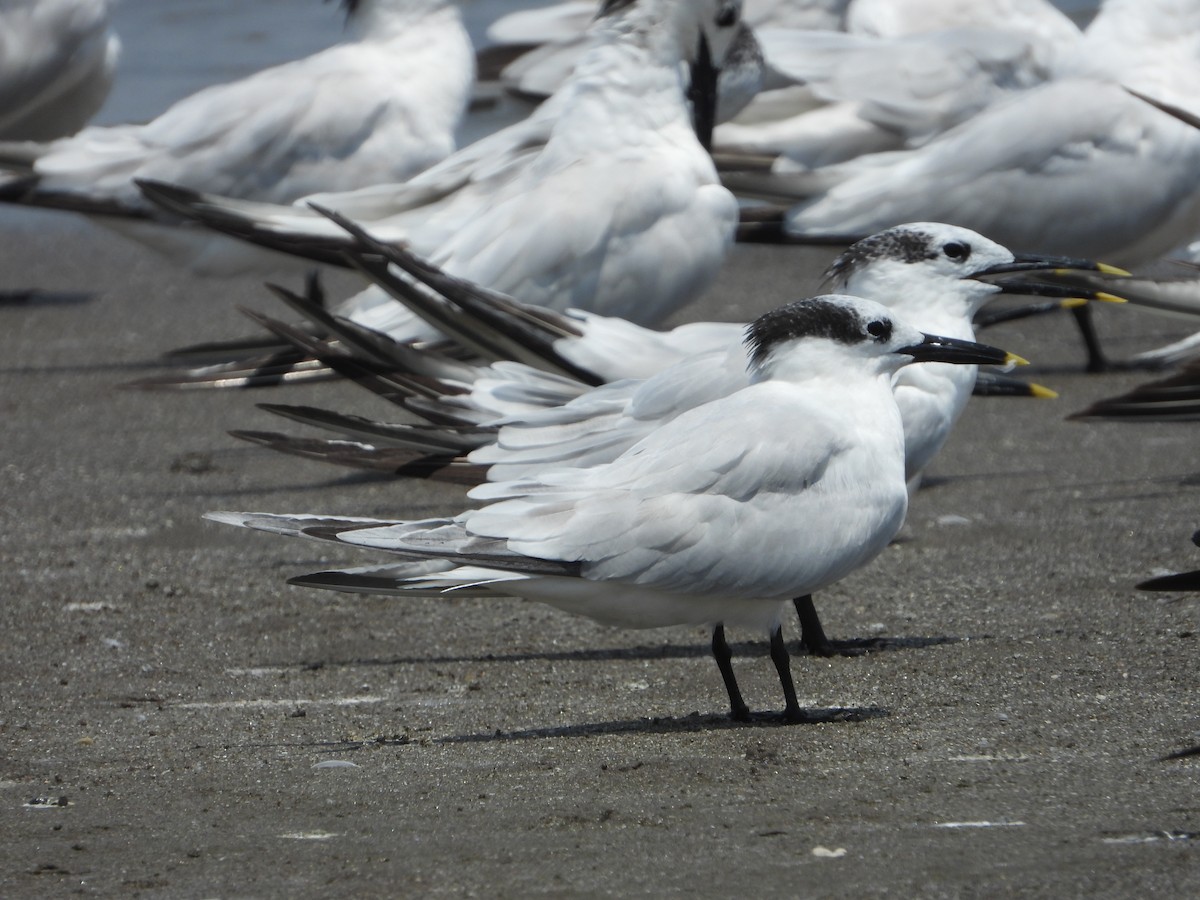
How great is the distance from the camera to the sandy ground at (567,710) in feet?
8.01

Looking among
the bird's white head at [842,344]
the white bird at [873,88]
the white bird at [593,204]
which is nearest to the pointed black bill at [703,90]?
the white bird at [593,204]

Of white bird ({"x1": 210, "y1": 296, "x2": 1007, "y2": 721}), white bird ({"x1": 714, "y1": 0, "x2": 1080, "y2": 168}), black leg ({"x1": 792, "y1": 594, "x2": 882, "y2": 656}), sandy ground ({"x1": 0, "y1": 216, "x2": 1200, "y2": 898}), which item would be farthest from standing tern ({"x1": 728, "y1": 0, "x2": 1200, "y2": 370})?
white bird ({"x1": 210, "y1": 296, "x2": 1007, "y2": 721})

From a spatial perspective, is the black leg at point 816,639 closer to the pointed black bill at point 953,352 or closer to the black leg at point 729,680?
the black leg at point 729,680

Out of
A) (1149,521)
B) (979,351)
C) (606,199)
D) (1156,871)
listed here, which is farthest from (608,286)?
(1156,871)

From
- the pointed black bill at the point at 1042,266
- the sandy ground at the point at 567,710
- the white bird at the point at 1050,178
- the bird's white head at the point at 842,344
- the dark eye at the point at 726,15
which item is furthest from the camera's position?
the white bird at the point at 1050,178

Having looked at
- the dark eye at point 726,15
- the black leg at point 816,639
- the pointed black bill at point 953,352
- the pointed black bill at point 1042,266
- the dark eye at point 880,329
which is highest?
the dark eye at point 726,15

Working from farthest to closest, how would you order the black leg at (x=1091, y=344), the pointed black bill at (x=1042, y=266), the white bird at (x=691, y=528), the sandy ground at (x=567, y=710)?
the black leg at (x=1091, y=344)
the pointed black bill at (x=1042, y=266)
the white bird at (x=691, y=528)
the sandy ground at (x=567, y=710)

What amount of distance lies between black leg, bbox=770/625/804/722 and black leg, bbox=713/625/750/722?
7 cm

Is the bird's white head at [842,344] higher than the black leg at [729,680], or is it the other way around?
the bird's white head at [842,344]

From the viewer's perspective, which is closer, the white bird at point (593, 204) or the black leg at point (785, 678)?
the black leg at point (785, 678)

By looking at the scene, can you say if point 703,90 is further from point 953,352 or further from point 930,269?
point 953,352

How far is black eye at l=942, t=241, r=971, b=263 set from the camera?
13.6ft

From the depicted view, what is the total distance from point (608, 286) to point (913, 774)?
2.78 m

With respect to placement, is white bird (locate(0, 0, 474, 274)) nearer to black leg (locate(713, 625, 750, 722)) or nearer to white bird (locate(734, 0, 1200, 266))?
white bird (locate(734, 0, 1200, 266))
